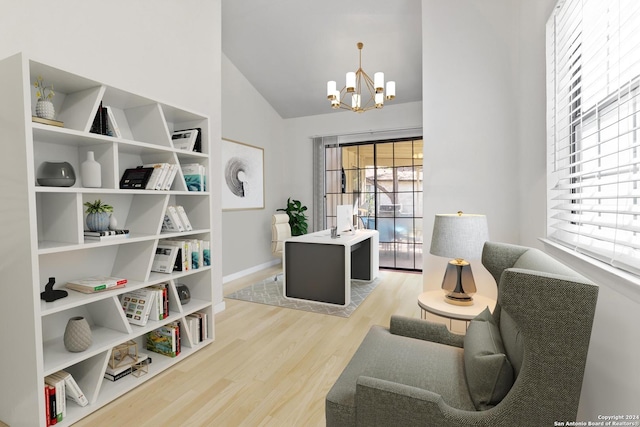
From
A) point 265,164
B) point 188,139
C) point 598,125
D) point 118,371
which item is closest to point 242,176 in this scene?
point 265,164

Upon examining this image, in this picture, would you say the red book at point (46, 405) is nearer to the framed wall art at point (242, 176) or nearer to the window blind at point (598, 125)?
the window blind at point (598, 125)

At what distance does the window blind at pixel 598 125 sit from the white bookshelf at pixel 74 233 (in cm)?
238

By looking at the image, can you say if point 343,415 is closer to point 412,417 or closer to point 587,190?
point 412,417

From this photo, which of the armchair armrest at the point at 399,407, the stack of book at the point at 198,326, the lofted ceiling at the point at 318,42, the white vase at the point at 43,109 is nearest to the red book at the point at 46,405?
the stack of book at the point at 198,326

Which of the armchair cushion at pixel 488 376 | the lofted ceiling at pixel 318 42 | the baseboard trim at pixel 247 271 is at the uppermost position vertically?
the lofted ceiling at pixel 318 42

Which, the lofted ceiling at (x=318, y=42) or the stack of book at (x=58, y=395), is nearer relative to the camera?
the stack of book at (x=58, y=395)

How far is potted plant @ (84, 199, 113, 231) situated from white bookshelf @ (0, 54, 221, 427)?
10 cm

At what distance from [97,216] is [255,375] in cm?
144

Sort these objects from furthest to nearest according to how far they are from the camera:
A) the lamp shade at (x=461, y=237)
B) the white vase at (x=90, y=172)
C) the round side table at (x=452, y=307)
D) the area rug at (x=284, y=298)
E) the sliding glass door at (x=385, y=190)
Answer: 1. the sliding glass door at (x=385, y=190)
2. the area rug at (x=284, y=298)
3. the lamp shade at (x=461, y=237)
4. the round side table at (x=452, y=307)
5. the white vase at (x=90, y=172)

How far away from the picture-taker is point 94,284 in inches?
74.5

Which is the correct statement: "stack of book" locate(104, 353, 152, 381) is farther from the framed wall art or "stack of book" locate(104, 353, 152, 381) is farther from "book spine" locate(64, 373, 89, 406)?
the framed wall art

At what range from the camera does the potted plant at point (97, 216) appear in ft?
6.37

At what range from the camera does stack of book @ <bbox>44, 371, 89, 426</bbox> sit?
5.25 ft

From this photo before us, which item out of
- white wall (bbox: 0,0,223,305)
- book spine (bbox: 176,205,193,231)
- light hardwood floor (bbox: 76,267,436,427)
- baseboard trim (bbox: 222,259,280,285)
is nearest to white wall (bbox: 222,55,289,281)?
baseboard trim (bbox: 222,259,280,285)
